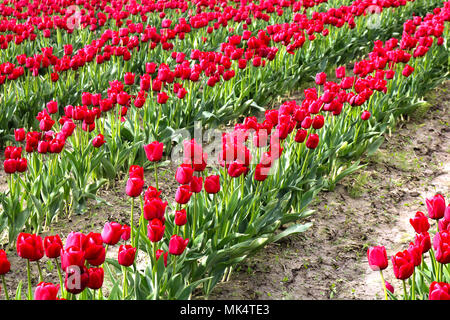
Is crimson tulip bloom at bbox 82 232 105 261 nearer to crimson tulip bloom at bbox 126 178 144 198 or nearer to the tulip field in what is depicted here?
the tulip field

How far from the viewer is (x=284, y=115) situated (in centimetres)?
334

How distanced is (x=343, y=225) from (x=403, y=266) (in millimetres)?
1843

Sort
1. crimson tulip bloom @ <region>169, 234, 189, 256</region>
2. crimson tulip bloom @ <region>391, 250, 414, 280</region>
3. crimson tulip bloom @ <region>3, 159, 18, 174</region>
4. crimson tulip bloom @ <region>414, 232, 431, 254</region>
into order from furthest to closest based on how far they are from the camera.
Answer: crimson tulip bloom @ <region>3, 159, 18, 174</region> → crimson tulip bloom @ <region>169, 234, 189, 256</region> → crimson tulip bloom @ <region>414, 232, 431, 254</region> → crimson tulip bloom @ <region>391, 250, 414, 280</region>

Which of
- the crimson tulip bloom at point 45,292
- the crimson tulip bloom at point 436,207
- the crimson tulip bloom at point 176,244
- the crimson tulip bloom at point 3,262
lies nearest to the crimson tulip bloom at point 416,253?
the crimson tulip bloom at point 436,207

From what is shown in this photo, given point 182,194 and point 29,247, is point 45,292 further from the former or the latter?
point 182,194

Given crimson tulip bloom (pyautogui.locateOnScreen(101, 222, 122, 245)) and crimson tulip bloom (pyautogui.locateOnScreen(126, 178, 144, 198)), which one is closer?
crimson tulip bloom (pyautogui.locateOnScreen(101, 222, 122, 245))

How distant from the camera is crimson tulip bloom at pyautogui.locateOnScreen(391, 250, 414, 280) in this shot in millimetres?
2002

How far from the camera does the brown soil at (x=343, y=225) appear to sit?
124 inches

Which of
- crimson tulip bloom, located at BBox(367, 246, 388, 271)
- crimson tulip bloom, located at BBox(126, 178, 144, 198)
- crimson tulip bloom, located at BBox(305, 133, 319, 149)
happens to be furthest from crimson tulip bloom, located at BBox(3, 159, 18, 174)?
crimson tulip bloom, located at BBox(367, 246, 388, 271)

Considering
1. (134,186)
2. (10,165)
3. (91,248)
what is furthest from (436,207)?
(10,165)

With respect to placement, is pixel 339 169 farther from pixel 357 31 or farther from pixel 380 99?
pixel 357 31

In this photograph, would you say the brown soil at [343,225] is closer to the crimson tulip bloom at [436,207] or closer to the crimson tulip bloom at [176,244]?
the crimson tulip bloom at [176,244]

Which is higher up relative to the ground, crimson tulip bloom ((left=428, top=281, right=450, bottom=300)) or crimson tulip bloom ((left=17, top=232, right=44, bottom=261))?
crimson tulip bloom ((left=17, top=232, right=44, bottom=261))
